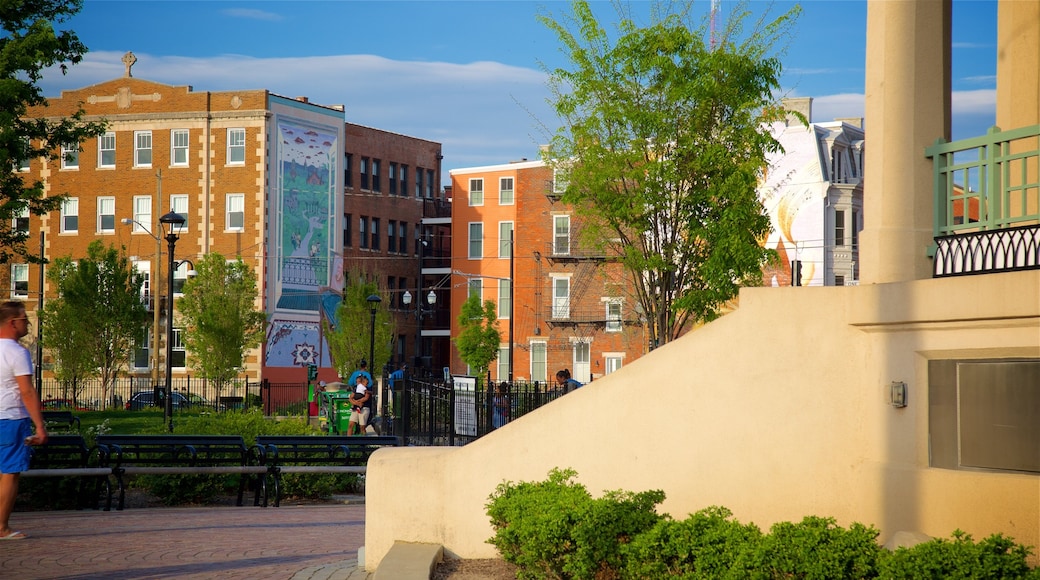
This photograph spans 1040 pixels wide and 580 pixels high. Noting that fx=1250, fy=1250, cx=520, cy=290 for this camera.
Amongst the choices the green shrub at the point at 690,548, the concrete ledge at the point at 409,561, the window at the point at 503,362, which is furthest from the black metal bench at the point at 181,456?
the window at the point at 503,362

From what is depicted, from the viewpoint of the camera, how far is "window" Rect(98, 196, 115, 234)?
224 feet

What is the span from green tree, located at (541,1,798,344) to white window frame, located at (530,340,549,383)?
174 ft

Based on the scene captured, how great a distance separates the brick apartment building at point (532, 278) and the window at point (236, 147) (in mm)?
16282

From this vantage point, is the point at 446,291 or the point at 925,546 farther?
the point at 446,291

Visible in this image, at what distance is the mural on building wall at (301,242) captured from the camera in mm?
66438

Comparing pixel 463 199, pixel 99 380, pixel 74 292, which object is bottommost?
pixel 99 380

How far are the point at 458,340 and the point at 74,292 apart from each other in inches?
881

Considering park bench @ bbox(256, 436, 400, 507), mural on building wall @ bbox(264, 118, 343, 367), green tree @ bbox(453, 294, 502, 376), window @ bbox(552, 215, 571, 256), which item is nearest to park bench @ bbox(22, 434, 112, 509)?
park bench @ bbox(256, 436, 400, 507)

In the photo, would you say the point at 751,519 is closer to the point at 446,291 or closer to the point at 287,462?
the point at 287,462

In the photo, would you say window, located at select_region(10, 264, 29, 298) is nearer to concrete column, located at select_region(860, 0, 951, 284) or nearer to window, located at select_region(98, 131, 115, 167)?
window, located at select_region(98, 131, 115, 167)

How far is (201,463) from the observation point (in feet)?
53.0

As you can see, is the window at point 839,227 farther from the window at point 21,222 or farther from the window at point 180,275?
the window at point 21,222

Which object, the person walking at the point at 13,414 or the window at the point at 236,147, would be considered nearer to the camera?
the person walking at the point at 13,414

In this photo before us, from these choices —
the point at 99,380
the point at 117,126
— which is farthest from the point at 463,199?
the point at 99,380
